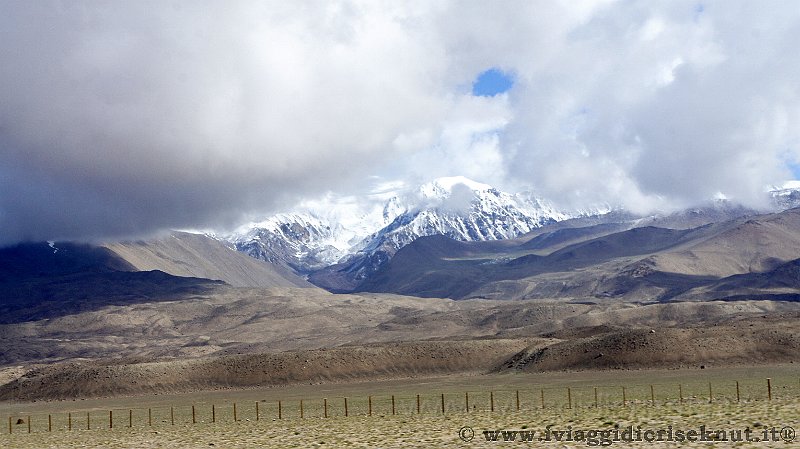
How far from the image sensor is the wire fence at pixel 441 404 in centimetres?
6906

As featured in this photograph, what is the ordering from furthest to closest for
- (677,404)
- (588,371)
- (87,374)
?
(87,374) → (588,371) → (677,404)

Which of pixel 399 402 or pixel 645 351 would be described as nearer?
pixel 399 402

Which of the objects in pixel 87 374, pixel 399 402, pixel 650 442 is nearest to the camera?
pixel 650 442

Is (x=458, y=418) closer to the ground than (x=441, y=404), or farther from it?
farther from it

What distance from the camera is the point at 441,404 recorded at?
79.7 meters

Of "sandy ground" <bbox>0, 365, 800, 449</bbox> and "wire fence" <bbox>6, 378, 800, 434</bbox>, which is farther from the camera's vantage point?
"wire fence" <bbox>6, 378, 800, 434</bbox>

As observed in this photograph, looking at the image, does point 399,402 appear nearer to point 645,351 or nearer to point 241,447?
point 241,447

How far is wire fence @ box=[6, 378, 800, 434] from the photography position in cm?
6906

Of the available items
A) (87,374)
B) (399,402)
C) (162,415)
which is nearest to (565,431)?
(399,402)

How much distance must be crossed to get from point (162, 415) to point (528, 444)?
5931cm

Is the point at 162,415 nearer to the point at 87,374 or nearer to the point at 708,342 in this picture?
the point at 87,374

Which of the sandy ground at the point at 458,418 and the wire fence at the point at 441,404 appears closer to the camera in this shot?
the sandy ground at the point at 458,418

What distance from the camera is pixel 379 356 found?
158 m

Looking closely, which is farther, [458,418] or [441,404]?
[441,404]
